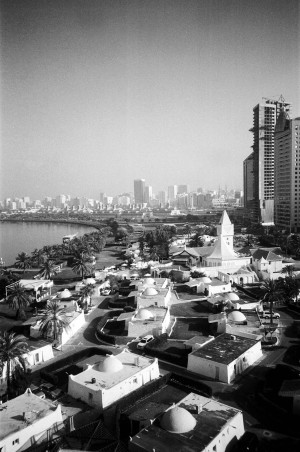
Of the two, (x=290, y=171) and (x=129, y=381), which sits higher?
(x=290, y=171)

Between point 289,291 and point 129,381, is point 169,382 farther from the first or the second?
point 289,291

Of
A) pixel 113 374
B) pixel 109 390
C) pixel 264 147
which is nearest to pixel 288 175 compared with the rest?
pixel 264 147

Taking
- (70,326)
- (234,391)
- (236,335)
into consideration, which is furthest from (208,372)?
(70,326)

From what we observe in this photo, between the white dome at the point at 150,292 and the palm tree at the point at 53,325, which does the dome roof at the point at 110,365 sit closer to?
the palm tree at the point at 53,325

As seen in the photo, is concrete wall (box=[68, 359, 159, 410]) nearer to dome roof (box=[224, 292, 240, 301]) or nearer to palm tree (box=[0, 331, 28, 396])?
palm tree (box=[0, 331, 28, 396])

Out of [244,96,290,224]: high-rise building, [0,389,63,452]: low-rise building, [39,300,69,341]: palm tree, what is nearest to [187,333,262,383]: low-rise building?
[0,389,63,452]: low-rise building

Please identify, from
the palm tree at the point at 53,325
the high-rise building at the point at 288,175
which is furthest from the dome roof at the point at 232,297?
the high-rise building at the point at 288,175

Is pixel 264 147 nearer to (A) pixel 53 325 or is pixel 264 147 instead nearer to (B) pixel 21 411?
(A) pixel 53 325
